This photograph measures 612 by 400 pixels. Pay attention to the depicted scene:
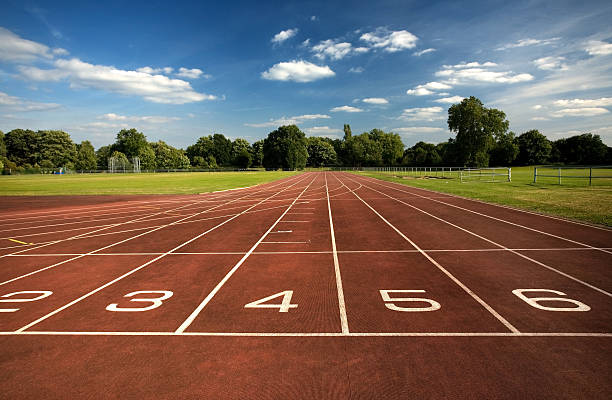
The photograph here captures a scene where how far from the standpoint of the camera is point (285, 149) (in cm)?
10212

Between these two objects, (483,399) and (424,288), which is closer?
(483,399)

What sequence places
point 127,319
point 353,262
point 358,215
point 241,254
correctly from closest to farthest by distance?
point 127,319 → point 353,262 → point 241,254 → point 358,215

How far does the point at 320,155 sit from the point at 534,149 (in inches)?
2915

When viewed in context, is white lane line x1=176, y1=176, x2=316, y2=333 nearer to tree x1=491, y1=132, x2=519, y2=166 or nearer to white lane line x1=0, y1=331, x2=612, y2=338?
white lane line x1=0, y1=331, x2=612, y2=338

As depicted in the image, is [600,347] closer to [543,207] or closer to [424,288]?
[424,288]

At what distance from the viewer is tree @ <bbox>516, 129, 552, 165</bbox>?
83938 mm

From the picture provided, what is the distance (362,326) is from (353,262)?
2.87m

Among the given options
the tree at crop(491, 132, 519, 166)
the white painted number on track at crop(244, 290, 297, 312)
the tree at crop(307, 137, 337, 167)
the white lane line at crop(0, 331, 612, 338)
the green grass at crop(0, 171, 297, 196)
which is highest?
the tree at crop(307, 137, 337, 167)

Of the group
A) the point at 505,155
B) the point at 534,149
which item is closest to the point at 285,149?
the point at 505,155

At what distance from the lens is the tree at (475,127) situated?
2525 inches

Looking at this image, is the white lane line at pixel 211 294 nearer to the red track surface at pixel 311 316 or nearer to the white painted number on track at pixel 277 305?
the red track surface at pixel 311 316

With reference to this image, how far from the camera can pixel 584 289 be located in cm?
535

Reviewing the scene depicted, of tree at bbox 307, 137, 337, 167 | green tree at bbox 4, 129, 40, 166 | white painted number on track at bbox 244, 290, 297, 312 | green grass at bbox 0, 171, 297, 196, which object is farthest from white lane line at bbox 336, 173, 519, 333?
tree at bbox 307, 137, 337, 167

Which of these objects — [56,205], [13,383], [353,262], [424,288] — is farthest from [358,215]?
[56,205]
